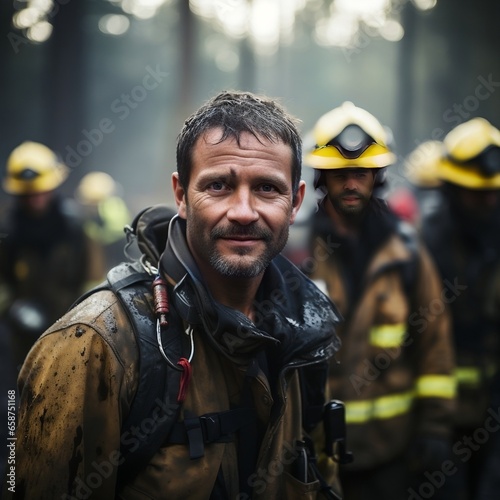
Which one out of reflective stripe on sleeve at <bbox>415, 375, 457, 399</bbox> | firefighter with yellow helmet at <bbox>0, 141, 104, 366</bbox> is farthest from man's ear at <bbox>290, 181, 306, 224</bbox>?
firefighter with yellow helmet at <bbox>0, 141, 104, 366</bbox>

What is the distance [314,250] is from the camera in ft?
11.9

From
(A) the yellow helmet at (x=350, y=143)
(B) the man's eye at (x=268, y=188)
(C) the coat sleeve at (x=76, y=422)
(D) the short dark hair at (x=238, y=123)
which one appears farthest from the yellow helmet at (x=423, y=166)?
(C) the coat sleeve at (x=76, y=422)

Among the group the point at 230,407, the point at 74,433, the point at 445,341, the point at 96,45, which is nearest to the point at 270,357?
the point at 230,407

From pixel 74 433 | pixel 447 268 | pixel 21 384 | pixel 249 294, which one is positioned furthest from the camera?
pixel 447 268

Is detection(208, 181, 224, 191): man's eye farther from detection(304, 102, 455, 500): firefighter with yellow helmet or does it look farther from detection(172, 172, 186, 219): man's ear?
detection(304, 102, 455, 500): firefighter with yellow helmet

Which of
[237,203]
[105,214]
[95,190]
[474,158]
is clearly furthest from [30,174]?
[237,203]

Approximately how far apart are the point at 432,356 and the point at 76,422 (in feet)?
8.22

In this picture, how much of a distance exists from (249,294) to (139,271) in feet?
1.16

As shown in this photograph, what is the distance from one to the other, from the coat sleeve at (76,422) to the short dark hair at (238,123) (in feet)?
1.90

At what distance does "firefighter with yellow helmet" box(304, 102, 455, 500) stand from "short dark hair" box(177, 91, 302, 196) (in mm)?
1515

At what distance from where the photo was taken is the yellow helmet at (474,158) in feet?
12.9

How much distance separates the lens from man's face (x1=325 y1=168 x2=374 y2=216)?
6.61ft

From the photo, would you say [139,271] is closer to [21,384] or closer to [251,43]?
[21,384]

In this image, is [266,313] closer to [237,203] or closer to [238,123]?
[237,203]
